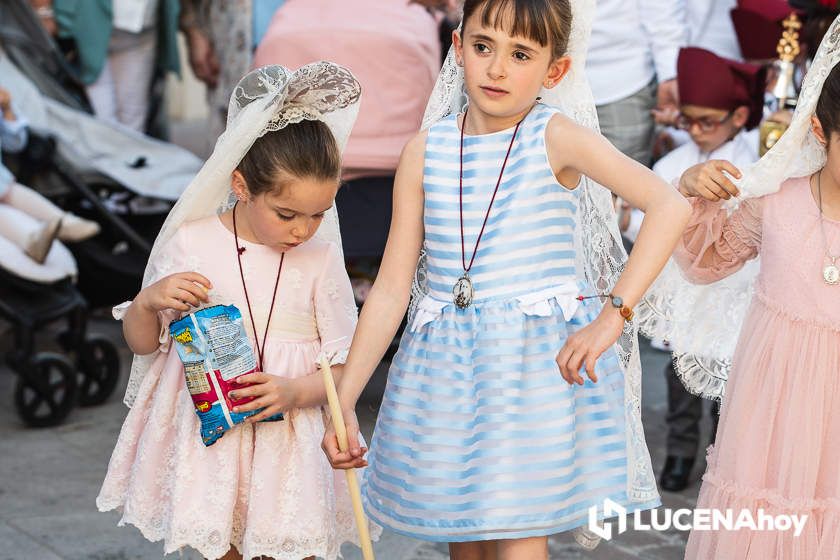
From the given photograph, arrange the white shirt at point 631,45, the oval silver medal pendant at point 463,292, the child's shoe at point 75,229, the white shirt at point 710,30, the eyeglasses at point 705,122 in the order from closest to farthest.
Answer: the oval silver medal pendant at point 463,292 < the eyeglasses at point 705,122 < the white shirt at point 631,45 < the white shirt at point 710,30 < the child's shoe at point 75,229

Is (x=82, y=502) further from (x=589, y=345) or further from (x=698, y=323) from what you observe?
(x=589, y=345)

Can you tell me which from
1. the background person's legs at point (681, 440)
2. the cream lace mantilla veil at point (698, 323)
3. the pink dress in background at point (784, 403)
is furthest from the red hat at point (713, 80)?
the pink dress in background at point (784, 403)

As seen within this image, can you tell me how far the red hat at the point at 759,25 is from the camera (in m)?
4.88

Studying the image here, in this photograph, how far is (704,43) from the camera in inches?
207

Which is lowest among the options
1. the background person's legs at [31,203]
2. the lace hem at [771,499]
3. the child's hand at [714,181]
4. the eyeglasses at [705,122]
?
the background person's legs at [31,203]

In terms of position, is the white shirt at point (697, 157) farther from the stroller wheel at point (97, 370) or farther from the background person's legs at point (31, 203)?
the background person's legs at point (31, 203)

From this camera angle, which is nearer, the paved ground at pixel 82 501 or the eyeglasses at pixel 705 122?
the paved ground at pixel 82 501

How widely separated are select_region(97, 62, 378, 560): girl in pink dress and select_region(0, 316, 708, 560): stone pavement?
0.90 metres

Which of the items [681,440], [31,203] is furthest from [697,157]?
[31,203]

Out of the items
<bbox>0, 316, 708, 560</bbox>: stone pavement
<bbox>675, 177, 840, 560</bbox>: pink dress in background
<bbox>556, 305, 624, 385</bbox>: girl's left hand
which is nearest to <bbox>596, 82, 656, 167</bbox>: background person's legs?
<bbox>0, 316, 708, 560</bbox>: stone pavement

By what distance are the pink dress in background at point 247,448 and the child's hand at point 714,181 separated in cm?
84

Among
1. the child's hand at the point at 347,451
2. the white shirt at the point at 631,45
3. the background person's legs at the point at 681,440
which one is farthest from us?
the white shirt at the point at 631,45

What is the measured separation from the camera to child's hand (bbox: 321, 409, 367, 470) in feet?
8.70

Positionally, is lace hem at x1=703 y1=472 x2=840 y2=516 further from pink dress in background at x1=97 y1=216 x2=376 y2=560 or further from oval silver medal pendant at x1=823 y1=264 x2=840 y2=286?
pink dress in background at x1=97 y1=216 x2=376 y2=560
